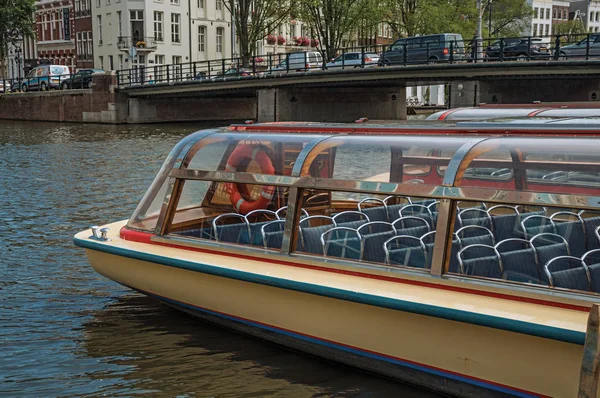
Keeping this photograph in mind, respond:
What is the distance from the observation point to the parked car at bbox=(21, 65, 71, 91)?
51.0m

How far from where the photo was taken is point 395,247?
602cm

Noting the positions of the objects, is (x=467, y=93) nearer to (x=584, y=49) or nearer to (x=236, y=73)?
(x=584, y=49)

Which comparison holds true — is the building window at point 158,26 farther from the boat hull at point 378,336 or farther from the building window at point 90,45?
the boat hull at point 378,336

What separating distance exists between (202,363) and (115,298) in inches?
88.9

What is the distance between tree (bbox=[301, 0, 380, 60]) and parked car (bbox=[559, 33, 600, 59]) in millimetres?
19203

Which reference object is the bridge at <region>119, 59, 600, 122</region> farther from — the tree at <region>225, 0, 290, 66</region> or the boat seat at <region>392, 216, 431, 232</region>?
the boat seat at <region>392, 216, 431, 232</region>

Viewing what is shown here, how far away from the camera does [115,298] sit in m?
8.85

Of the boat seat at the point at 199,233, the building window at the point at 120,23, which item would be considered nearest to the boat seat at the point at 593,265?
the boat seat at the point at 199,233

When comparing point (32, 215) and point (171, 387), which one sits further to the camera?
point (32, 215)

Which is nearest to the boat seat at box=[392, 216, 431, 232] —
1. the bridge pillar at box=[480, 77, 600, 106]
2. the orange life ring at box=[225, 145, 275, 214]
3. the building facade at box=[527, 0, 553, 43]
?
the orange life ring at box=[225, 145, 275, 214]

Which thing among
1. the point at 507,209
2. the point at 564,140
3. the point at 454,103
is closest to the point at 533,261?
the point at 507,209

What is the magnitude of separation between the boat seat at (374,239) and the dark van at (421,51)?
93.5ft

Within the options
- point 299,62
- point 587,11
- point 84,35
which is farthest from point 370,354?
point 587,11

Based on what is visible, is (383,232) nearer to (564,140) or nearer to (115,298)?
(564,140)
